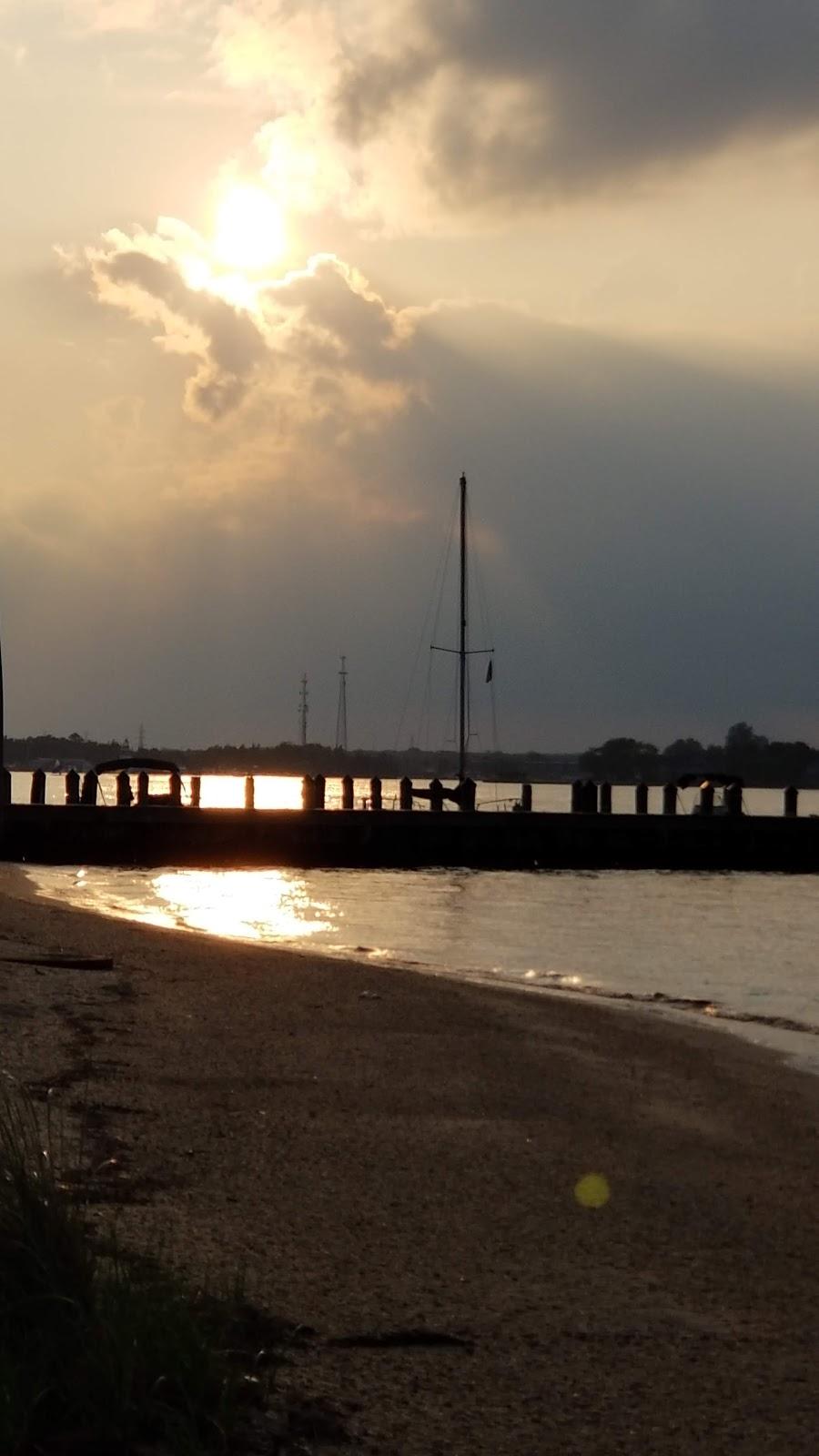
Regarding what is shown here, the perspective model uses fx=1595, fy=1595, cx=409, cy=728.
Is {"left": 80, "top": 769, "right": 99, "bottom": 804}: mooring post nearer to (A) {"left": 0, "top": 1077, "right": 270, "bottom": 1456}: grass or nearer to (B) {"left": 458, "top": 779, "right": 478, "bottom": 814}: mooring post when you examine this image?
(B) {"left": 458, "top": 779, "right": 478, "bottom": 814}: mooring post

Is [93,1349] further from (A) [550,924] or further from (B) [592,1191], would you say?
(A) [550,924]

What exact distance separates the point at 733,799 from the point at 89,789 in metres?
21.9

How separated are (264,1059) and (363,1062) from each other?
0.69 m

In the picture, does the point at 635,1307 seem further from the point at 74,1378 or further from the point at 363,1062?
the point at 363,1062

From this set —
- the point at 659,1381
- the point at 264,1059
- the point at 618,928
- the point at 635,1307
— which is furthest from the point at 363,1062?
the point at 618,928

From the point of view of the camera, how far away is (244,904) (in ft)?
105

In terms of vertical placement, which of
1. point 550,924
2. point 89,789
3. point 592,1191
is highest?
point 89,789

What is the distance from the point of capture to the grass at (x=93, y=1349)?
153 inches

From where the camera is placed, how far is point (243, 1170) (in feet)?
23.5

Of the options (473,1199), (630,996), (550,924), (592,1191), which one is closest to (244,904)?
(550,924)

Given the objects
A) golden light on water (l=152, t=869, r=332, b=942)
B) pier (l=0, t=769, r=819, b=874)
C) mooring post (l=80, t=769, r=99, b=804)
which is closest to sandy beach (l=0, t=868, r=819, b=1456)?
golden light on water (l=152, t=869, r=332, b=942)

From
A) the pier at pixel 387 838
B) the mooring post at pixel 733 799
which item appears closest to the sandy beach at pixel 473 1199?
the pier at pixel 387 838

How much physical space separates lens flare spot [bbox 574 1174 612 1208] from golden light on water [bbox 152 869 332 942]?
624 inches

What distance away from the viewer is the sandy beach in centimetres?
473
